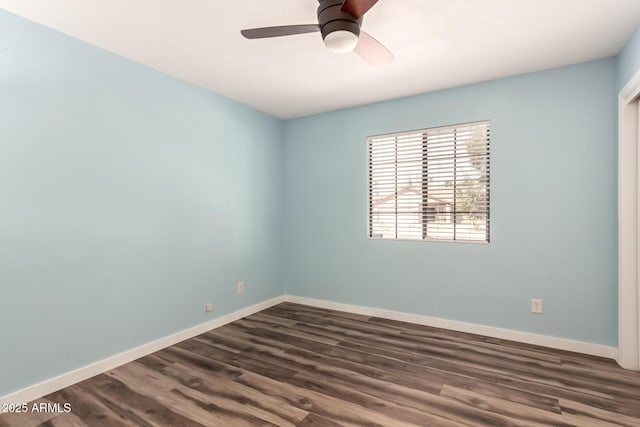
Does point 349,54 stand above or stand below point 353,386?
above

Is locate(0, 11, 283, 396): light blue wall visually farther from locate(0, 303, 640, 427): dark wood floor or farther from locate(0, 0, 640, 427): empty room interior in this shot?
locate(0, 303, 640, 427): dark wood floor

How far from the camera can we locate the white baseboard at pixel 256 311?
2.09 m

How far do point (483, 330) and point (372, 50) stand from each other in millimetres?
2711

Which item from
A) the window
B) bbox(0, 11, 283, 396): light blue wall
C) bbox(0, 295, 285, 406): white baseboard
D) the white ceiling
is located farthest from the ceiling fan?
bbox(0, 295, 285, 406): white baseboard

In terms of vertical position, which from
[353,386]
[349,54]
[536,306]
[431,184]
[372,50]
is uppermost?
[349,54]

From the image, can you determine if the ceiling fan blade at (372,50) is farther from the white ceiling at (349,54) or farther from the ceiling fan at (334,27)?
the white ceiling at (349,54)

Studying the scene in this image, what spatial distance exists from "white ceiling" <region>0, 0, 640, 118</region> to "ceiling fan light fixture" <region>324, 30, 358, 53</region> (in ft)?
1.12

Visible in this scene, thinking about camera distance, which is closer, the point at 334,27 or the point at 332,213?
the point at 334,27

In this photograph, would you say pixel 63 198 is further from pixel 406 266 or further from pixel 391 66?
pixel 406 266

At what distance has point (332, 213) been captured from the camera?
12.9 ft

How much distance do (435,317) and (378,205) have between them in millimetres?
1347

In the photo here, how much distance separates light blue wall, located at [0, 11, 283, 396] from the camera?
6.53 feet

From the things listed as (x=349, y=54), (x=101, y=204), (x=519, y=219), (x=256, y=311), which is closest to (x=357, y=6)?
(x=349, y=54)

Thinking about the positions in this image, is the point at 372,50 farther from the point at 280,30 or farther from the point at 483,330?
the point at 483,330
